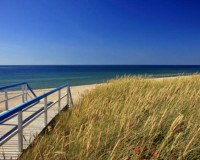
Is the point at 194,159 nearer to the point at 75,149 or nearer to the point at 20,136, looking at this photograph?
the point at 75,149

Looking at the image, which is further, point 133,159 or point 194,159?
point 194,159

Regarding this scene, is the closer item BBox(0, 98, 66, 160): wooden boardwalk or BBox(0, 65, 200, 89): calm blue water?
BBox(0, 98, 66, 160): wooden boardwalk

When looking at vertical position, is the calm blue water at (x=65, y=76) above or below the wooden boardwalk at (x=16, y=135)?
below

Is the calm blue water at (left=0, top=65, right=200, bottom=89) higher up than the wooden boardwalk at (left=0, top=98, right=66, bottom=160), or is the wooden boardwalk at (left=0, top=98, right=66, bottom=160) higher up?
the wooden boardwalk at (left=0, top=98, right=66, bottom=160)

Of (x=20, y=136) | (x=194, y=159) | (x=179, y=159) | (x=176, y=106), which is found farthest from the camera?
(x=176, y=106)

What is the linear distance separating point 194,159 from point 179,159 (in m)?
0.40

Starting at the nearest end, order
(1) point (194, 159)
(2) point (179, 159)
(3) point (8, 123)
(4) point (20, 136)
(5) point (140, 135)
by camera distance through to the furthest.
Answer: (2) point (179, 159) < (1) point (194, 159) < (5) point (140, 135) < (4) point (20, 136) < (3) point (8, 123)

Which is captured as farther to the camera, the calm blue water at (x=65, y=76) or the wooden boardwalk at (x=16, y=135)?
the calm blue water at (x=65, y=76)

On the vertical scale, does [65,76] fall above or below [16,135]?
below

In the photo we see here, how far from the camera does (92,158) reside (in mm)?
2836

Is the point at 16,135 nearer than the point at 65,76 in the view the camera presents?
Yes

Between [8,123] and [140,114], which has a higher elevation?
[140,114]

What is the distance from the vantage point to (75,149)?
3035 mm

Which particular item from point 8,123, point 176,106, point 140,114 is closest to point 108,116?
point 140,114
